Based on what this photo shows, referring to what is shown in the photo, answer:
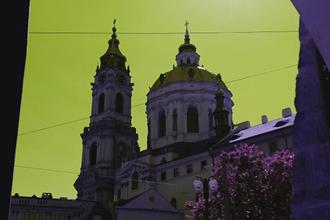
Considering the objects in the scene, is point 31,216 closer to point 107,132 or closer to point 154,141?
point 107,132

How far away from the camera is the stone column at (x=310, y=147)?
4.33m

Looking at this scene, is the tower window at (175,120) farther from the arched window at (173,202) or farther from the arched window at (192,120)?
the arched window at (173,202)

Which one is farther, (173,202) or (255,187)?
(173,202)

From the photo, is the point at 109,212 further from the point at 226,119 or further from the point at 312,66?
the point at 312,66

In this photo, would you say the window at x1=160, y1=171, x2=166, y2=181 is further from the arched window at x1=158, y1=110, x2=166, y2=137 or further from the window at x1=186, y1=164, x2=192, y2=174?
the arched window at x1=158, y1=110, x2=166, y2=137

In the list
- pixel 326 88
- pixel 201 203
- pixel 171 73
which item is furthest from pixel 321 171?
pixel 171 73

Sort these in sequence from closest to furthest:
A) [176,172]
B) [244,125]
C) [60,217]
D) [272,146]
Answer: [272,146] → [60,217] → [244,125] → [176,172]

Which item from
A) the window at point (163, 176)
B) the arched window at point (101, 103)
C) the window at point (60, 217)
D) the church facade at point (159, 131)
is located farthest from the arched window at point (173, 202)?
the arched window at point (101, 103)

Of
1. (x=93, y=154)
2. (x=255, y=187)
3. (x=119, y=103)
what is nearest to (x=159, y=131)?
(x=119, y=103)

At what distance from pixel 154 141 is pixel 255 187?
38.2m

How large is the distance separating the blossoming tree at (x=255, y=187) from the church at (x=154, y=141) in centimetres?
1487

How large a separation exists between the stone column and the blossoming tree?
23302 mm

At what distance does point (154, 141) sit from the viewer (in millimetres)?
67250

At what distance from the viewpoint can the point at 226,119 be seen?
5928 cm
